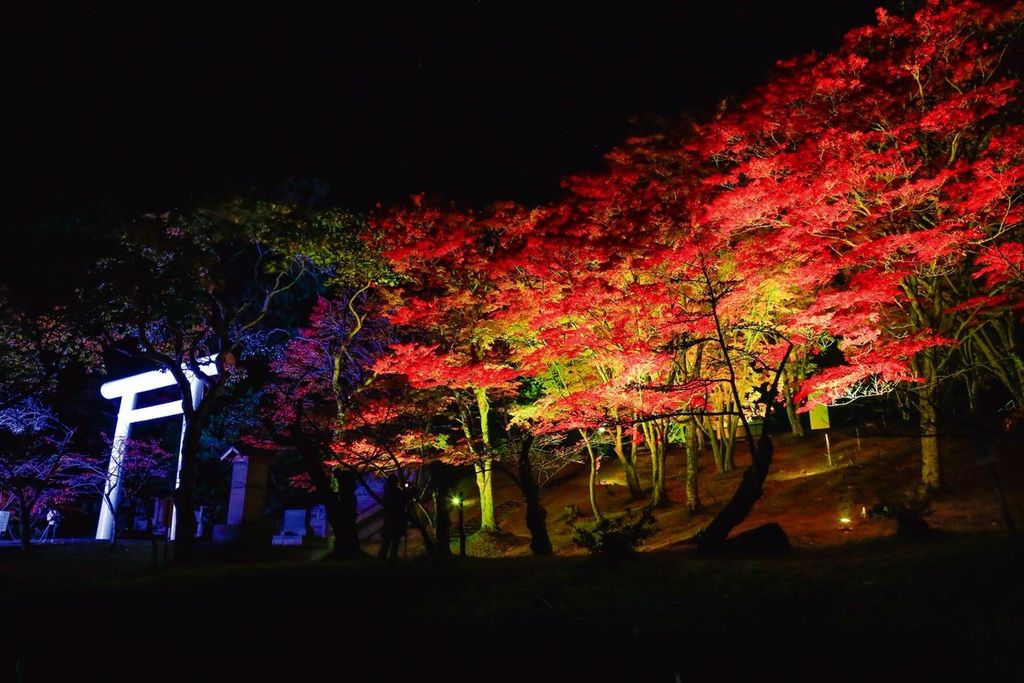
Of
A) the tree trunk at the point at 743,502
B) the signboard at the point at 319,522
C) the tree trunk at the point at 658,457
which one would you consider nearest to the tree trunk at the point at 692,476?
the tree trunk at the point at 658,457

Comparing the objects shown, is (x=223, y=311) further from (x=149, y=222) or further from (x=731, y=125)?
(x=731, y=125)

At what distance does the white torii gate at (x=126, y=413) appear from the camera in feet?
75.1

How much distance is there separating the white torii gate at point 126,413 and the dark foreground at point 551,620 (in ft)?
44.3

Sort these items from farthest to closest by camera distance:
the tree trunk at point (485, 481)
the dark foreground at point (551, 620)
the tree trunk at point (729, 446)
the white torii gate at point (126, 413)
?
1. the white torii gate at point (126, 413)
2. the tree trunk at point (729, 446)
3. the tree trunk at point (485, 481)
4. the dark foreground at point (551, 620)

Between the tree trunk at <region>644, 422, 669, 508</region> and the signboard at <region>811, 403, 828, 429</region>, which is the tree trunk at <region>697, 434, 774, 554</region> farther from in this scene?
the signboard at <region>811, 403, 828, 429</region>

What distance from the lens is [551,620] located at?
7328 mm

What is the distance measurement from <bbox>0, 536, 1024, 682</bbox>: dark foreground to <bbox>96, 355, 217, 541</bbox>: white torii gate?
13510 mm

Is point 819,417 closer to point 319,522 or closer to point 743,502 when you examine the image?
point 743,502

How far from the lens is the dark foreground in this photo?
18.4 feet

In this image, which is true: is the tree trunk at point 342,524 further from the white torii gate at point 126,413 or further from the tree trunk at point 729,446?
the tree trunk at point 729,446

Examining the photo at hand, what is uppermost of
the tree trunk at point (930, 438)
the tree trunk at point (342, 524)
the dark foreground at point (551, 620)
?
the tree trunk at point (930, 438)

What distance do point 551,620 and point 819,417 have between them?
22.8m

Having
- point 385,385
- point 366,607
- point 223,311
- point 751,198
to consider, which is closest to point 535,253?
point 751,198

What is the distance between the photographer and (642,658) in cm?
632
